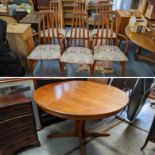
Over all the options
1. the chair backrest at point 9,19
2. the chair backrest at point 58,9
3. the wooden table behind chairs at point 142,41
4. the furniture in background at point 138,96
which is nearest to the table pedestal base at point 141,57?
the wooden table behind chairs at point 142,41

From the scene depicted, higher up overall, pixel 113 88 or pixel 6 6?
pixel 6 6

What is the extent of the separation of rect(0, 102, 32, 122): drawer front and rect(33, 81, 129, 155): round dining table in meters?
0.07

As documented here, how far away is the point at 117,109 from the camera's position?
739mm

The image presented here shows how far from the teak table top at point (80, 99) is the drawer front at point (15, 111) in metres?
0.07

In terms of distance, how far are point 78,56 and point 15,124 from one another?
1.58 ft

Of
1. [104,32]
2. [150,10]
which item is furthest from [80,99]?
[104,32]

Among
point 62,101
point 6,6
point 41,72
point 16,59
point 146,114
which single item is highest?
point 6,6

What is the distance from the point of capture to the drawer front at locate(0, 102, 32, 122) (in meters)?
0.78

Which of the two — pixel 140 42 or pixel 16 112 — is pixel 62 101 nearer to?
pixel 16 112

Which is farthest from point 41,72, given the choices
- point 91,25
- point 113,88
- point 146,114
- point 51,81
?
point 146,114

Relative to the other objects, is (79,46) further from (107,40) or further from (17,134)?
(17,134)

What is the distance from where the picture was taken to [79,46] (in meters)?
1.07

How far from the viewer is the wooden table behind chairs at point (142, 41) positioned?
0.82 m

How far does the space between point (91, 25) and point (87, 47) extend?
15cm
